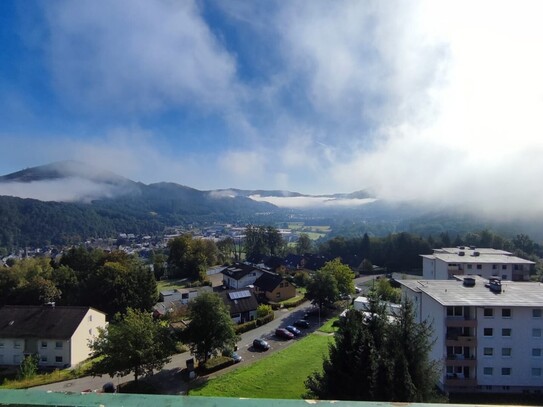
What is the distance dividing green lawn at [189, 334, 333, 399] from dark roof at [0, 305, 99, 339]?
12.0 meters

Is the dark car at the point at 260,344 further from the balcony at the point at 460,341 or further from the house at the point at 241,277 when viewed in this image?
the house at the point at 241,277

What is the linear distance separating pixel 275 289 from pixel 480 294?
24.6 metres

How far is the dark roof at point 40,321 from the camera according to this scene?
25734mm

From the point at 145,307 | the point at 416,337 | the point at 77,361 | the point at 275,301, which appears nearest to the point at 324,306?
the point at 275,301

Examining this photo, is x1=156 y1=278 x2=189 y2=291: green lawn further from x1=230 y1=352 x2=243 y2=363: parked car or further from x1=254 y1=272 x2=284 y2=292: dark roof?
x1=230 y1=352 x2=243 y2=363: parked car

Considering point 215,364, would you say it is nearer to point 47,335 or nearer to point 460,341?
point 47,335

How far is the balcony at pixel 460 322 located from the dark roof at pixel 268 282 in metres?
24.3

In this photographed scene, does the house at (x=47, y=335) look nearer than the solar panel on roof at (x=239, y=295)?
Yes

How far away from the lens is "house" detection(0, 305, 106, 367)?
1002 inches

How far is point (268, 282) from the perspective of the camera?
44.8 metres

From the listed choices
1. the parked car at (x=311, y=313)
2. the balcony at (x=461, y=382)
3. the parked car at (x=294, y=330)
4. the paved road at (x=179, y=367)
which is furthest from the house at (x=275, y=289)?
the balcony at (x=461, y=382)

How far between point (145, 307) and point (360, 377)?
2758cm

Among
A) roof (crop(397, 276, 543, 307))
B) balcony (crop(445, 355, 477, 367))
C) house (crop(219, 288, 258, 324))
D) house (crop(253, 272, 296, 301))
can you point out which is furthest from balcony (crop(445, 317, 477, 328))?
Result: house (crop(253, 272, 296, 301))

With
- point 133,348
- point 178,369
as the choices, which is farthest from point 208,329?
point 133,348
